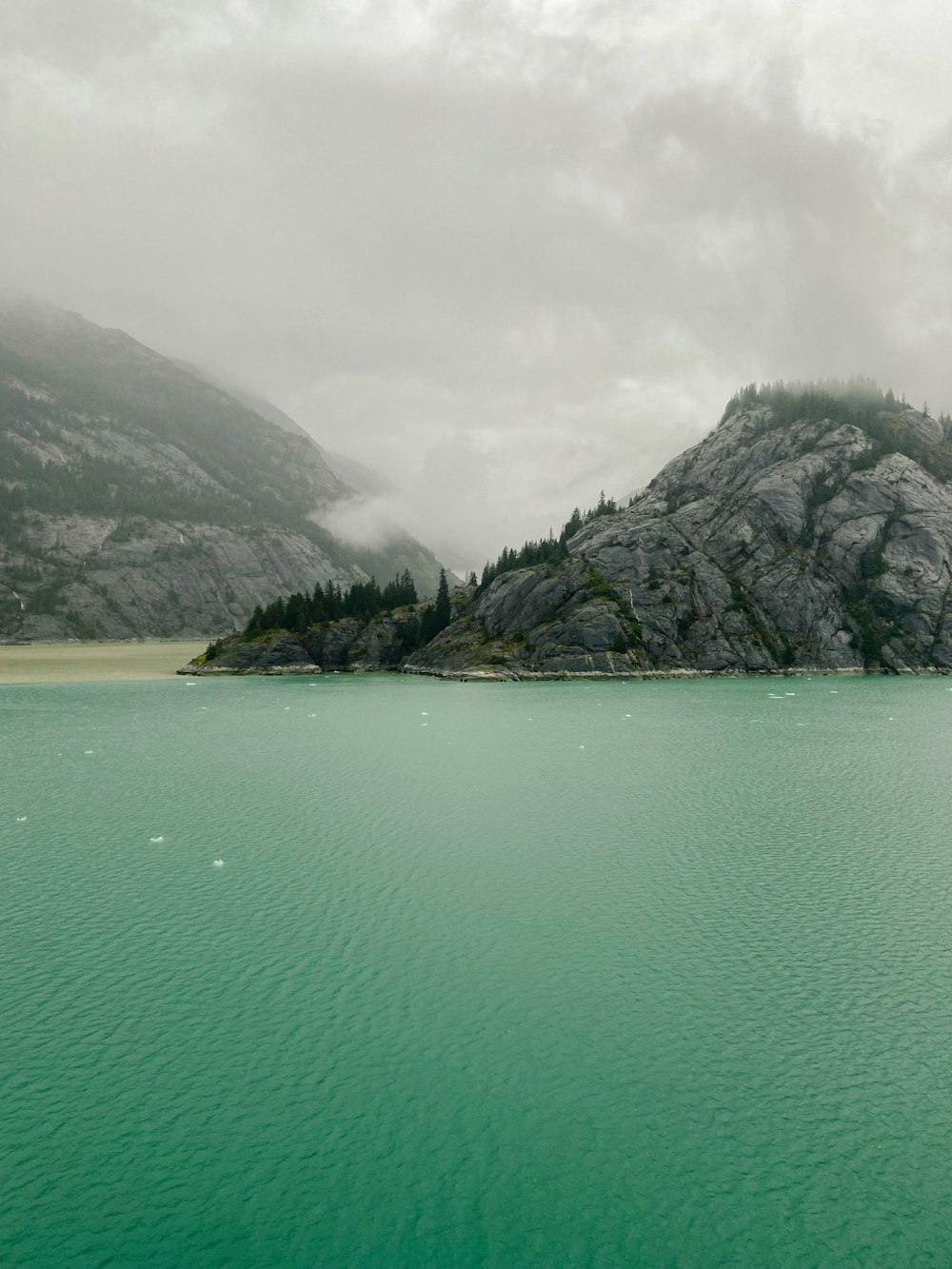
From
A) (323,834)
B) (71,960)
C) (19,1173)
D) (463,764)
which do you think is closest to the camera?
(19,1173)

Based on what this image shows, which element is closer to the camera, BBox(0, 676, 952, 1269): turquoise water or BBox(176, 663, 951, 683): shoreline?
BBox(0, 676, 952, 1269): turquoise water

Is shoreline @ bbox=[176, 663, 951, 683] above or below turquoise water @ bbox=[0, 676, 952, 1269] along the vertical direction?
above

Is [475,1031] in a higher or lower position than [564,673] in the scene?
lower

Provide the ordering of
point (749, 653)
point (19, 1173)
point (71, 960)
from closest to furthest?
point (19, 1173) → point (71, 960) → point (749, 653)

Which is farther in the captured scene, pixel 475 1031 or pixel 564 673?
pixel 564 673

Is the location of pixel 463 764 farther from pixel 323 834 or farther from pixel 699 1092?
pixel 699 1092

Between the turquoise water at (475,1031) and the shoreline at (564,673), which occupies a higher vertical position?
the shoreline at (564,673)

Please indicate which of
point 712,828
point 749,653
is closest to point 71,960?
point 712,828

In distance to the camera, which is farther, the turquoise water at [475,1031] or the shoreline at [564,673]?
the shoreline at [564,673]
